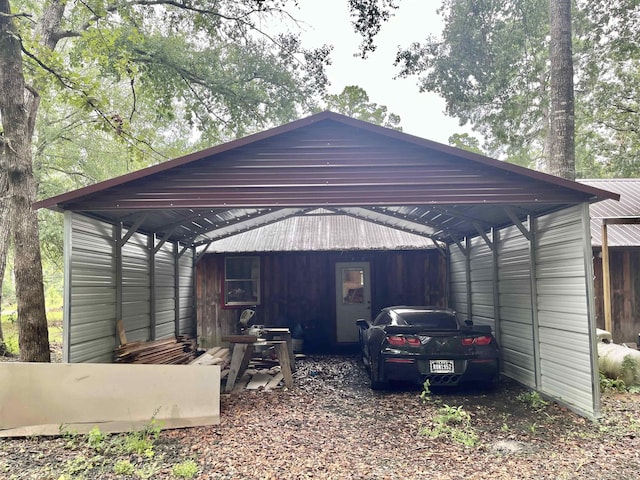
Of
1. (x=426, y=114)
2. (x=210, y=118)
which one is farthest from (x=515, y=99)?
(x=426, y=114)

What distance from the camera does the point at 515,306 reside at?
23.7ft

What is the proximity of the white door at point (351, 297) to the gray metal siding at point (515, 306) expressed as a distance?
4.09 metres

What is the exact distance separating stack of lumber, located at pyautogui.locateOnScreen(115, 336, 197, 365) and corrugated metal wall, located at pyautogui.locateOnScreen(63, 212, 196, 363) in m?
0.24

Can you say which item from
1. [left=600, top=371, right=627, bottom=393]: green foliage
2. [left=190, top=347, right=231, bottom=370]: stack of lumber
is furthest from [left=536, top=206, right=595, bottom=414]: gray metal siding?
[left=190, top=347, right=231, bottom=370]: stack of lumber

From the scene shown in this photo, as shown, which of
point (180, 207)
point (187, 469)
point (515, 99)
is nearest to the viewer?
point (187, 469)

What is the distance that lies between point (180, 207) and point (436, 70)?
1043 cm

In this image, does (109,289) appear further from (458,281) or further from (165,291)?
(458,281)

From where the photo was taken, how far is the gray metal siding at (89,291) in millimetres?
5449

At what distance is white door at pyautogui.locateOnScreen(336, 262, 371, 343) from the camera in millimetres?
11391

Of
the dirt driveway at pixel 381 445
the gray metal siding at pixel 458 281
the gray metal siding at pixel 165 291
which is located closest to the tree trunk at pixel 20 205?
the dirt driveway at pixel 381 445

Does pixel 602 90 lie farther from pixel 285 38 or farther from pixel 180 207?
pixel 180 207

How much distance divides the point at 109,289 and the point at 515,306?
669 centimetres

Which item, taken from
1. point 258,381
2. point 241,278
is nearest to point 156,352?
point 258,381

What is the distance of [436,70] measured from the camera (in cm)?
1298
